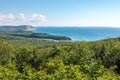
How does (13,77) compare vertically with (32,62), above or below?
above

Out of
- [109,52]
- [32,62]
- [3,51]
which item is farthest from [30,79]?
[3,51]

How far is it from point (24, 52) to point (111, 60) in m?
26.9

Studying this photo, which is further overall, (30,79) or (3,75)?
(3,75)

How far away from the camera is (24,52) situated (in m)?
73.3

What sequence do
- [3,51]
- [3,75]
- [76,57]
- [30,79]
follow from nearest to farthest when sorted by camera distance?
1. [30,79]
2. [3,75]
3. [76,57]
4. [3,51]

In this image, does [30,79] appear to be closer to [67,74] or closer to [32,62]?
[67,74]

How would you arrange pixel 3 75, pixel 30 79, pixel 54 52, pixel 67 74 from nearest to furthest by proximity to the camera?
1. pixel 67 74
2. pixel 30 79
3. pixel 3 75
4. pixel 54 52

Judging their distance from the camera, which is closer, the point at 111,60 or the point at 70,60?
the point at 70,60

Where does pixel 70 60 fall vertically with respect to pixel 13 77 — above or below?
below

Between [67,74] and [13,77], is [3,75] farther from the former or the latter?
[67,74]

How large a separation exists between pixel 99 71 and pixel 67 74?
3.55 metres

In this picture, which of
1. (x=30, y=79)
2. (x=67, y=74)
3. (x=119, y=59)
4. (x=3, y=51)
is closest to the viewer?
(x=67, y=74)

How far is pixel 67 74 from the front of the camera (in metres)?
21.8

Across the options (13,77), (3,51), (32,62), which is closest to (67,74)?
(13,77)
